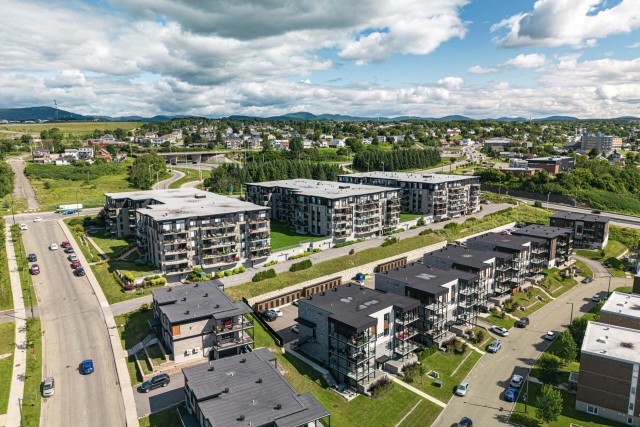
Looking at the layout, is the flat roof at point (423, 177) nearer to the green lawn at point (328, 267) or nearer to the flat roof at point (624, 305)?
the green lawn at point (328, 267)

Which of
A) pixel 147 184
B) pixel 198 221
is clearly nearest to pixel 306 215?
pixel 198 221

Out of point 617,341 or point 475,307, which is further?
point 475,307

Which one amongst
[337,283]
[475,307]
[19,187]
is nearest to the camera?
[475,307]

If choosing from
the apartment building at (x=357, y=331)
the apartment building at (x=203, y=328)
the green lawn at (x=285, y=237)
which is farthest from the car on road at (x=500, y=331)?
the green lawn at (x=285, y=237)

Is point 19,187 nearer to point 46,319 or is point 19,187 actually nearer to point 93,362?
point 46,319

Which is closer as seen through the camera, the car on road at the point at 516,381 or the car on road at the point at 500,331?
the car on road at the point at 516,381
